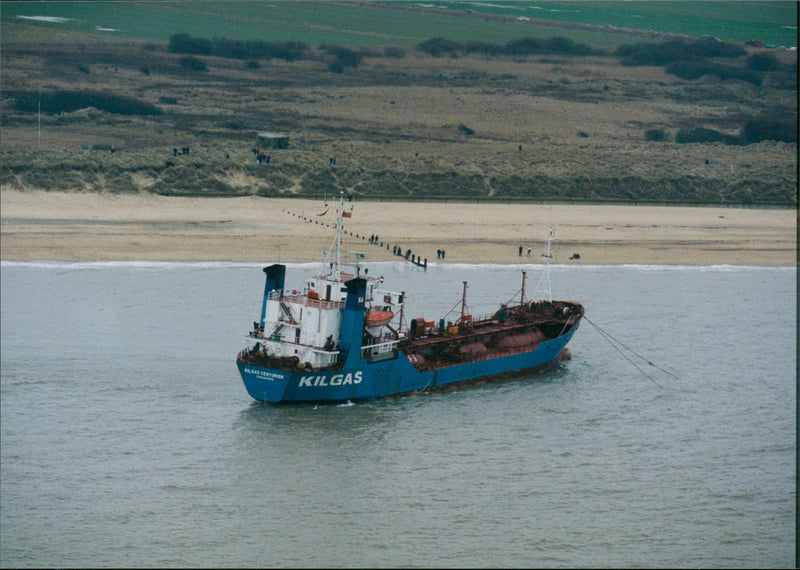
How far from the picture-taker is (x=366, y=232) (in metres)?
79.8

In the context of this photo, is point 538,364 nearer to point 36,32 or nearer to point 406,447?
point 406,447

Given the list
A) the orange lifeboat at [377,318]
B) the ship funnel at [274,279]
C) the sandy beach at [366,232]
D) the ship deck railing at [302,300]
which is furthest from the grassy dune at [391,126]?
the orange lifeboat at [377,318]

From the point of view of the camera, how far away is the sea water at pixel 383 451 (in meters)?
36.3

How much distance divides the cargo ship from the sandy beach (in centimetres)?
1956

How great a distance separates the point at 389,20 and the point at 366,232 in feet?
337

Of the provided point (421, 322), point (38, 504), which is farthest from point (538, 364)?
point (38, 504)

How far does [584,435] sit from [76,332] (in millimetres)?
22737

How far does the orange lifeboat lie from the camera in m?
51.3

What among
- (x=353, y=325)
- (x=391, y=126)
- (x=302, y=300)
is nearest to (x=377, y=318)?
(x=353, y=325)

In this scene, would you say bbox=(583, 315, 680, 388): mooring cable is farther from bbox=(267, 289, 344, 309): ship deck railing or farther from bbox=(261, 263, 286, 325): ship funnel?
bbox=(261, 263, 286, 325): ship funnel

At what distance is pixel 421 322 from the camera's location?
54.2 metres

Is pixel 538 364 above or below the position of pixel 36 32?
below

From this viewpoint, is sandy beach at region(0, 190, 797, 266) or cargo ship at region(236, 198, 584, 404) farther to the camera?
sandy beach at region(0, 190, 797, 266)

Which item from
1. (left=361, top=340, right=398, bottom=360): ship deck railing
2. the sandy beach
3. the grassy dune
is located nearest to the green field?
the grassy dune
